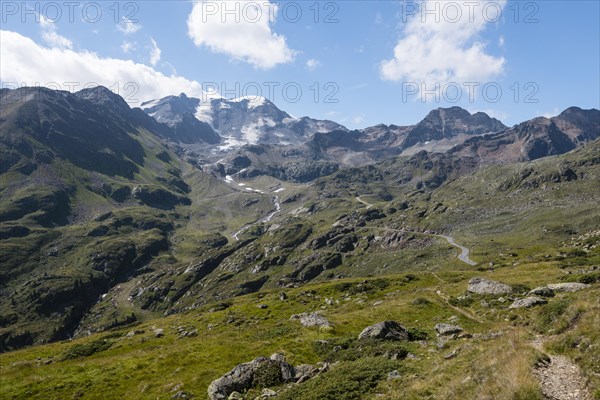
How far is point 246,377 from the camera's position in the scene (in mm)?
30156

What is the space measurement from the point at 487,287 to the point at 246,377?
5452 centimetres

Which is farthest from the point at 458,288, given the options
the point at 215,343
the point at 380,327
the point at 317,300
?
the point at 215,343

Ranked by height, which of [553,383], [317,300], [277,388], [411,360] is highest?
[553,383]

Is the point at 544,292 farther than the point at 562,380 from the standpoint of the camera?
Yes

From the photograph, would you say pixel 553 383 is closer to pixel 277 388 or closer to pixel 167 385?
pixel 277 388

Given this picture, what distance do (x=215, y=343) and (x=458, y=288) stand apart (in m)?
56.8

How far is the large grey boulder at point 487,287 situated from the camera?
214 feet

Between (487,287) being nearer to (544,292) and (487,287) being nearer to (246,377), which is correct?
(544,292)

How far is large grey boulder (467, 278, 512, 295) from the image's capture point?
6525 centimetres

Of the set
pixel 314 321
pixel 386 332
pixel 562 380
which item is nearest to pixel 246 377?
pixel 386 332

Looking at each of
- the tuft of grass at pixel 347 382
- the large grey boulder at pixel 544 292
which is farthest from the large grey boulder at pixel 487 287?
the tuft of grass at pixel 347 382

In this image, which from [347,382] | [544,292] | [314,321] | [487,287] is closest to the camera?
[347,382]

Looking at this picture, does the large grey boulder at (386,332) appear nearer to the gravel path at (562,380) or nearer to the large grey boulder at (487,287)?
the gravel path at (562,380)

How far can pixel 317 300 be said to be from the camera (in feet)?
330
